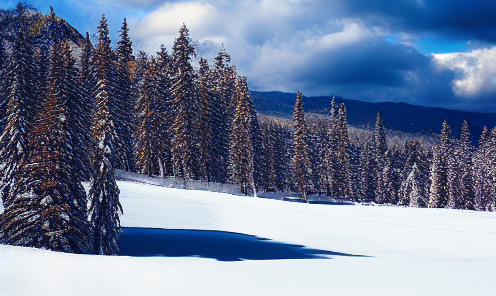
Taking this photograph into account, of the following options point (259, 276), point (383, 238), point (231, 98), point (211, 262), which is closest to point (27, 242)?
point (211, 262)

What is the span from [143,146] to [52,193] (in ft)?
116

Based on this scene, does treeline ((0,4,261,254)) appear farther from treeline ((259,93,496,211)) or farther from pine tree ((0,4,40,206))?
treeline ((259,93,496,211))

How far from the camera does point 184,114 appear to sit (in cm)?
4856

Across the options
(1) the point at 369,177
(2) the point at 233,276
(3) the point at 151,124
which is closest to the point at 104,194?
(2) the point at 233,276

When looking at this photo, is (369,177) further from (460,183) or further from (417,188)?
(460,183)

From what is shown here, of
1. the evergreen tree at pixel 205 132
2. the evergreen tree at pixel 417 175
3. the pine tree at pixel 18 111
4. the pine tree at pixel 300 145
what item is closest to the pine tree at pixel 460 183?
the evergreen tree at pixel 417 175

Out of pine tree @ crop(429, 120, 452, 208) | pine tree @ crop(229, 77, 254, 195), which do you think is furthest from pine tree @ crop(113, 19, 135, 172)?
pine tree @ crop(429, 120, 452, 208)

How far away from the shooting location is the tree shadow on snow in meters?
23.7

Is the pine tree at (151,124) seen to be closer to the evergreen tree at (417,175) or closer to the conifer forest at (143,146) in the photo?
the conifer forest at (143,146)

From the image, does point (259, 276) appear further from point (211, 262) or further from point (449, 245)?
point (449, 245)

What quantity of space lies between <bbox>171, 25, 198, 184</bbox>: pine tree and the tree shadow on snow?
54.7 feet

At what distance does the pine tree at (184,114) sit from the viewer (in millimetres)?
48625

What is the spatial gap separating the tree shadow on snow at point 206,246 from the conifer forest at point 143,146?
543 centimetres

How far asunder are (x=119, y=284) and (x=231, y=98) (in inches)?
2461
